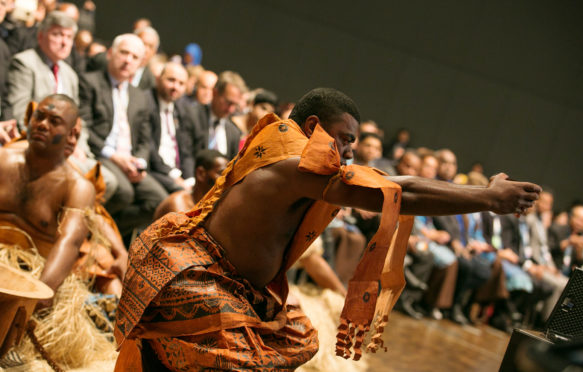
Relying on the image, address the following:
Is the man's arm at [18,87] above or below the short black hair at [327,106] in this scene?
below

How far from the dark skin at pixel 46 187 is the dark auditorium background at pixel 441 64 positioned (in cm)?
657

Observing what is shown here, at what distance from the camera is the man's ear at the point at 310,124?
1.90m

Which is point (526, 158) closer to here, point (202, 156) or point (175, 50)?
point (175, 50)

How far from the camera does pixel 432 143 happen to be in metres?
11.0

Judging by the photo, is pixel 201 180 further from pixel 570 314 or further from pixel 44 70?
pixel 570 314

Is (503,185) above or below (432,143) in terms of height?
above

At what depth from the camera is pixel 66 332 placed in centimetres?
267

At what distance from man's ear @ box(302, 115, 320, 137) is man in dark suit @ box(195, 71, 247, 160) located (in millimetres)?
3320

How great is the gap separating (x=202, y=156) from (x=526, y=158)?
9.30 meters

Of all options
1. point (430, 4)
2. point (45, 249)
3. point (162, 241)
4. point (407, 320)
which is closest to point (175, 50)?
point (430, 4)

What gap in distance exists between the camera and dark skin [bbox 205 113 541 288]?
1.58 metres

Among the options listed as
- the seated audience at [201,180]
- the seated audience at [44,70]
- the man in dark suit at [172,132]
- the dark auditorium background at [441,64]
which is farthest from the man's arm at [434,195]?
the dark auditorium background at [441,64]

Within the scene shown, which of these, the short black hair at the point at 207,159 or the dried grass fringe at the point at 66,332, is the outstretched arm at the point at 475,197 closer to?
the dried grass fringe at the point at 66,332

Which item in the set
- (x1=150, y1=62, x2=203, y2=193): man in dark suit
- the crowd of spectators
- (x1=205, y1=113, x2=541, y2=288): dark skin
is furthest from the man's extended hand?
(x1=150, y1=62, x2=203, y2=193): man in dark suit
